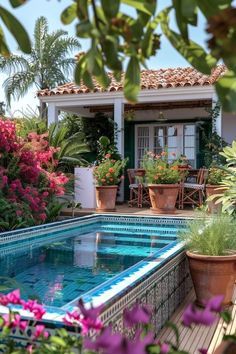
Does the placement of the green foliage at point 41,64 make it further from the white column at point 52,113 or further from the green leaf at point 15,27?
the green leaf at point 15,27

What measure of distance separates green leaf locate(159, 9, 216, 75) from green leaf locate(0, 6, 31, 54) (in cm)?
34

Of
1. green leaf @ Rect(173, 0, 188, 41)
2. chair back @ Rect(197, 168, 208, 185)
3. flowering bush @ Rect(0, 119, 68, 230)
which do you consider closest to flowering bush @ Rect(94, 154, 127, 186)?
flowering bush @ Rect(0, 119, 68, 230)

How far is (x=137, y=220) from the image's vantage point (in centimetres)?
964

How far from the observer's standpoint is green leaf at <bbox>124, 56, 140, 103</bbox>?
41.9 inches

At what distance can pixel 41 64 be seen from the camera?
2142 cm

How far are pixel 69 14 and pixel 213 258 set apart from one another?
3.76m

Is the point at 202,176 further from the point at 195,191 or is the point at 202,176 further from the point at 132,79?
the point at 132,79

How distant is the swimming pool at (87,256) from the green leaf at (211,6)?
221cm

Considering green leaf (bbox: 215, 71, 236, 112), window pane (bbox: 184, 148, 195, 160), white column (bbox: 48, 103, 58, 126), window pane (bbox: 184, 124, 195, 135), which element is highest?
white column (bbox: 48, 103, 58, 126)

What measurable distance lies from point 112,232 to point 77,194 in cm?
316

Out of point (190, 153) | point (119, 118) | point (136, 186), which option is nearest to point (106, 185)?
point (136, 186)

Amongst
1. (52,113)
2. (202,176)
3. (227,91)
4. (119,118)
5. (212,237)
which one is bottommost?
(212,237)

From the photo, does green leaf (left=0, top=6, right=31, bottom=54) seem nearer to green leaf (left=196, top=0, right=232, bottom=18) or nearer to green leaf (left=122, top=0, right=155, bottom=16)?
green leaf (left=122, top=0, right=155, bottom=16)

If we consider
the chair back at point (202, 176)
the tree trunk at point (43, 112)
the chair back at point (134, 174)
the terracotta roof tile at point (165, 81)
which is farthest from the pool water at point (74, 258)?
the tree trunk at point (43, 112)
